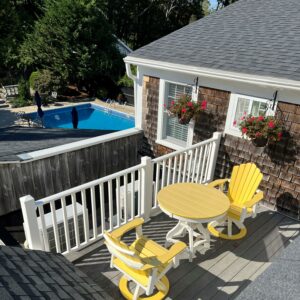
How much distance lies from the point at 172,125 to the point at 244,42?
7.47 feet

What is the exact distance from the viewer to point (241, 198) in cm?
431

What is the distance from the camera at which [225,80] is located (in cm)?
486

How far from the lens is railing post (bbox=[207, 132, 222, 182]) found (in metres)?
5.10

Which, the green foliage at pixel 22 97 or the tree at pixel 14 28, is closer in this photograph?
the tree at pixel 14 28

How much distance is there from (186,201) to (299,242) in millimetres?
1570

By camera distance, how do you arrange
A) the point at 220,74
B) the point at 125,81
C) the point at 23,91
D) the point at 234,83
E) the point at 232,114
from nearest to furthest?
1. the point at 220,74
2. the point at 234,83
3. the point at 232,114
4. the point at 23,91
5. the point at 125,81

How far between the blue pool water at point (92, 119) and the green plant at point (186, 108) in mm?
9469

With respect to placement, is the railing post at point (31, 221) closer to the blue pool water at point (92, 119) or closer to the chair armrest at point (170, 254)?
the chair armrest at point (170, 254)

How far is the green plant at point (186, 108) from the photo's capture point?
5.25m

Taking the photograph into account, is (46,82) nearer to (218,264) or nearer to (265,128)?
(265,128)

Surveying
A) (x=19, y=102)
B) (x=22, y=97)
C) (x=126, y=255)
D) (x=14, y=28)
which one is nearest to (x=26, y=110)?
(x=19, y=102)

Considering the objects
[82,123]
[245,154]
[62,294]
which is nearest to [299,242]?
[62,294]

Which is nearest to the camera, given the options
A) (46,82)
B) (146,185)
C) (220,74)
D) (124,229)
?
(124,229)

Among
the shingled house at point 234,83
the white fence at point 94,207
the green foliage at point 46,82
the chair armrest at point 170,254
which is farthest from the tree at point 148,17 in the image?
the chair armrest at point 170,254
